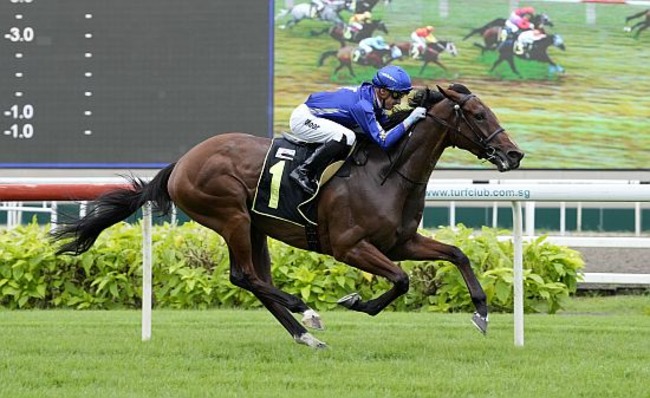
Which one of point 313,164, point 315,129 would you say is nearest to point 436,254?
point 313,164

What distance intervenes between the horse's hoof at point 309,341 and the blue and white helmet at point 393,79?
4.13 ft

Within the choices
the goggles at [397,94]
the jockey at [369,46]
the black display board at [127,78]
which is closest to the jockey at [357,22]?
the jockey at [369,46]

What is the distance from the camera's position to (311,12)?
996cm

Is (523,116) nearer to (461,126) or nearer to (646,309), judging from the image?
(646,309)

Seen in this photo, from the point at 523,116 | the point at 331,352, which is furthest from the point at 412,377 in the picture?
the point at 523,116

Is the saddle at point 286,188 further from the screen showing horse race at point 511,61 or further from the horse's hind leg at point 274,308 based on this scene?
the screen showing horse race at point 511,61

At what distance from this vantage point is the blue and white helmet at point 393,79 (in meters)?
5.79

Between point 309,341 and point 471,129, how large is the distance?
4.15ft

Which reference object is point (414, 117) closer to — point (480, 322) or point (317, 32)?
point (480, 322)

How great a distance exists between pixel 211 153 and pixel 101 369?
1.56 m

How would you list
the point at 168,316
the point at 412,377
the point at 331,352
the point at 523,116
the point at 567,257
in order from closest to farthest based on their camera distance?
the point at 412,377
the point at 331,352
the point at 168,316
the point at 567,257
the point at 523,116

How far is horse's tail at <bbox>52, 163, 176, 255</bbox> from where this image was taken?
6.25 meters

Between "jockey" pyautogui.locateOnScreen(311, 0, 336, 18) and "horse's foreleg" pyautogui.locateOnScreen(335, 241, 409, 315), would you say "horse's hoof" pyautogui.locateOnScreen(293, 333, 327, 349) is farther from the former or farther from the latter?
"jockey" pyautogui.locateOnScreen(311, 0, 336, 18)

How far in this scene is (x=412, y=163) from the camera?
227 inches
